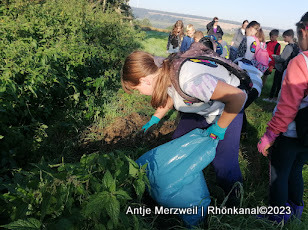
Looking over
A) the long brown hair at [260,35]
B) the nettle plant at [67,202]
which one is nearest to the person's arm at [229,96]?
the nettle plant at [67,202]

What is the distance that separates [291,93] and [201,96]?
59cm

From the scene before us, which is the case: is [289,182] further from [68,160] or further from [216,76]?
[68,160]

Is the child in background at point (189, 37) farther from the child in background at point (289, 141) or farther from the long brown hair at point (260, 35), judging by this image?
the child in background at point (289, 141)

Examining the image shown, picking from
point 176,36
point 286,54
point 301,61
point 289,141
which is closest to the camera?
point 301,61

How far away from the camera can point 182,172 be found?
1745 mm

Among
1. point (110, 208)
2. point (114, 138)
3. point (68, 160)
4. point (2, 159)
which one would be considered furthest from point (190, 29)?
point (110, 208)

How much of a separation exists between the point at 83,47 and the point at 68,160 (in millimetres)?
1973

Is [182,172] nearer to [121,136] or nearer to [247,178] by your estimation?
[247,178]

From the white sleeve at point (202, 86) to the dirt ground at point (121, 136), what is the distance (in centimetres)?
143

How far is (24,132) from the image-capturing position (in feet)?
7.93

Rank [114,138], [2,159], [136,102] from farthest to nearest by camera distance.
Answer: [136,102] → [114,138] → [2,159]

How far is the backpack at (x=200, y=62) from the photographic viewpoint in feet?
5.30

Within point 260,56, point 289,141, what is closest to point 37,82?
point 289,141

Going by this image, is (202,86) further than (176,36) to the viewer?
No
